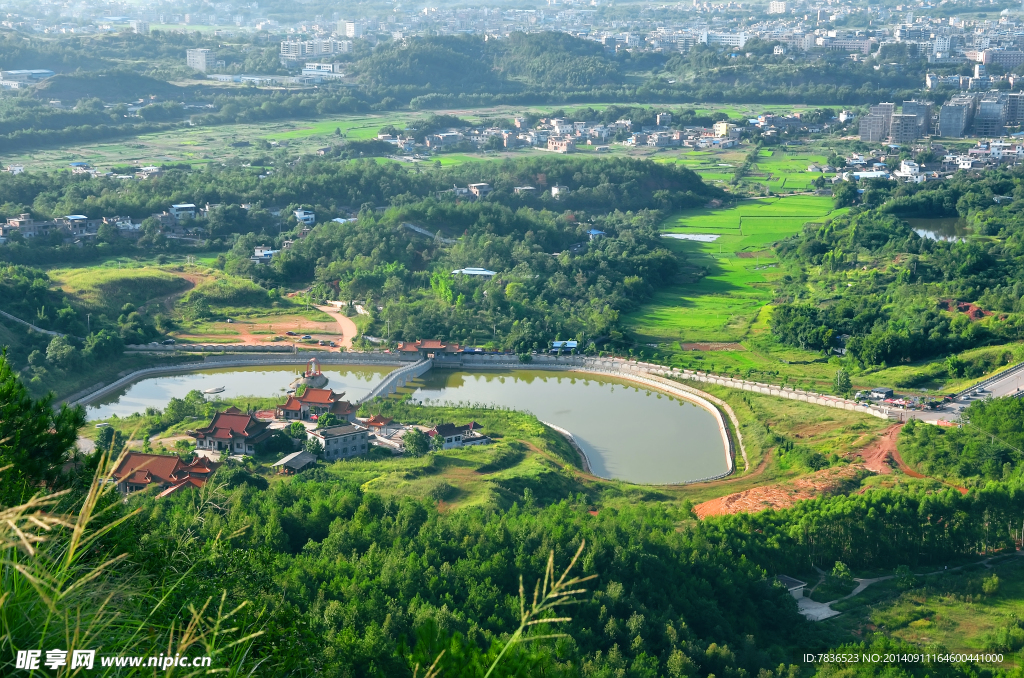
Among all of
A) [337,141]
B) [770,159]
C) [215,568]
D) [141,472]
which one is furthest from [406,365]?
[770,159]

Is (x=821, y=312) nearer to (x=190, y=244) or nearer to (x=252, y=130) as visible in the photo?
(x=190, y=244)

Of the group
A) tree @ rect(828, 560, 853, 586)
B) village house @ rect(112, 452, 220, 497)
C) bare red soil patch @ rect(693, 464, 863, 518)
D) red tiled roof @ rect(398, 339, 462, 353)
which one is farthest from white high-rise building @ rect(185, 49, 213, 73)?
tree @ rect(828, 560, 853, 586)

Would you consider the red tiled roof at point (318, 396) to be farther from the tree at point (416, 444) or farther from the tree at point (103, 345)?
the tree at point (103, 345)

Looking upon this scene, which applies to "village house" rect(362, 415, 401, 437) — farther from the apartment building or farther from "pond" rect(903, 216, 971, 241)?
the apartment building

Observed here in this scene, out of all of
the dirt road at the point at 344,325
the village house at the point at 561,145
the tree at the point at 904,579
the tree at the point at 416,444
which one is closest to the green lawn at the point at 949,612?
the tree at the point at 904,579

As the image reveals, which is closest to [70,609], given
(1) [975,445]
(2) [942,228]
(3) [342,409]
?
(3) [342,409]

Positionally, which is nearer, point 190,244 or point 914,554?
point 914,554
